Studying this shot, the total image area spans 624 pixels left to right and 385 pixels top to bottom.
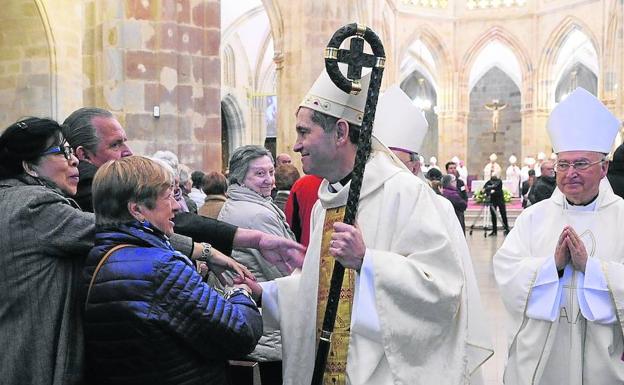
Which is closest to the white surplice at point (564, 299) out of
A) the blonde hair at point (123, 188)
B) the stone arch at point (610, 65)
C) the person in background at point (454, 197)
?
the blonde hair at point (123, 188)

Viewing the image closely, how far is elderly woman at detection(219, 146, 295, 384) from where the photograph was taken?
136 inches

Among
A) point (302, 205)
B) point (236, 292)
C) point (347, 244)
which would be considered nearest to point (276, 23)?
point (302, 205)

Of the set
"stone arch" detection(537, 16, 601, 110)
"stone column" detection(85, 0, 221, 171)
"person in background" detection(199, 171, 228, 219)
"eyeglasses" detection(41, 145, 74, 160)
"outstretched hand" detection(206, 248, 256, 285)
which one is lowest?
"outstretched hand" detection(206, 248, 256, 285)

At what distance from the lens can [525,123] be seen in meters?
33.8

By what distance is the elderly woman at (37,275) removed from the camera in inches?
91.7

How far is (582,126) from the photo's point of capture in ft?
10.9

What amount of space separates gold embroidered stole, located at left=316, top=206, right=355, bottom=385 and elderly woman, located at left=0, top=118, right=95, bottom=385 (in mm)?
810

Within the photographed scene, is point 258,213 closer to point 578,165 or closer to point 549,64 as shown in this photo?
point 578,165

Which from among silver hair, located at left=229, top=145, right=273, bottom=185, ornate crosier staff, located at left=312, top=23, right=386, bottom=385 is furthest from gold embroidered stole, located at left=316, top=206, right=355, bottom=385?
silver hair, located at left=229, top=145, right=273, bottom=185

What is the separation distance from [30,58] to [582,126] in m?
9.11

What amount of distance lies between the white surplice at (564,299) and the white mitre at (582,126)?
0.78 ft

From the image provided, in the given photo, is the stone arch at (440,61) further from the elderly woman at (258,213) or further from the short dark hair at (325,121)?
the short dark hair at (325,121)

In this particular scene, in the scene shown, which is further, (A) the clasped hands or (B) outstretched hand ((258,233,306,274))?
(A) the clasped hands

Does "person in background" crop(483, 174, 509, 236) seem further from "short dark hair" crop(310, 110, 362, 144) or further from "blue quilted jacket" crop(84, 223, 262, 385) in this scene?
"blue quilted jacket" crop(84, 223, 262, 385)
